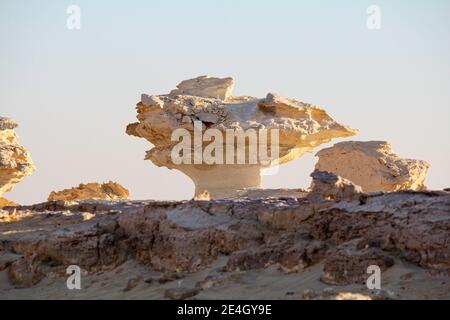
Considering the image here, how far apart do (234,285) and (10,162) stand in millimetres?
16728

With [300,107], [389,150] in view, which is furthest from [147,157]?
[389,150]

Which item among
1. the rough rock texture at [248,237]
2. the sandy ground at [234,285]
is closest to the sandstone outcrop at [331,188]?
the rough rock texture at [248,237]

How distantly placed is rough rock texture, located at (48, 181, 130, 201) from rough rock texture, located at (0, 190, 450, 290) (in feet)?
40.3

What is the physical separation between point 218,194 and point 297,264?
12.9 m

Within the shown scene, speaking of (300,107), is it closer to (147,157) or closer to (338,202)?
(147,157)

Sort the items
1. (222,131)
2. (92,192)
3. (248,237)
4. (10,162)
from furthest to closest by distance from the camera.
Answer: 1. (92,192)
2. (10,162)
3. (222,131)
4. (248,237)

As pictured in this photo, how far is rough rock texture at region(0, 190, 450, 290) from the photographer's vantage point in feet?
29.7

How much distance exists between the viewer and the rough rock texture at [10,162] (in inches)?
968

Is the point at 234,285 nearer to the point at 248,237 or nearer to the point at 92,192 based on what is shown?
the point at 248,237

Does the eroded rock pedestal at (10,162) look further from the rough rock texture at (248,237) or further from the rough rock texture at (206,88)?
the rough rock texture at (248,237)

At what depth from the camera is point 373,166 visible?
71.5ft

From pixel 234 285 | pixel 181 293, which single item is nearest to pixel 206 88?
pixel 234 285

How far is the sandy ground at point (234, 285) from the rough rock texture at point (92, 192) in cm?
1400
